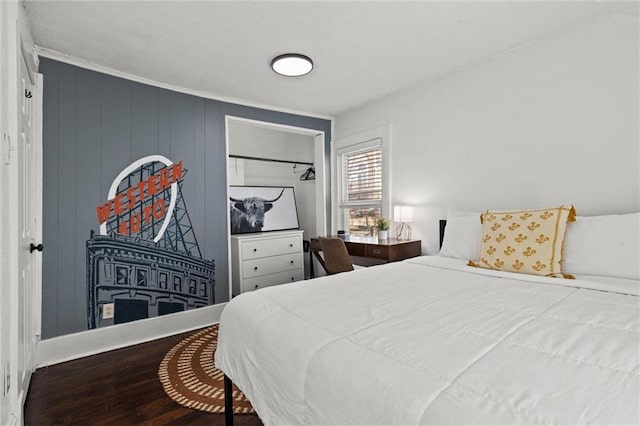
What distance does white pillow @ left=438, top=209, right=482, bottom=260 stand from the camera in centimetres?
234

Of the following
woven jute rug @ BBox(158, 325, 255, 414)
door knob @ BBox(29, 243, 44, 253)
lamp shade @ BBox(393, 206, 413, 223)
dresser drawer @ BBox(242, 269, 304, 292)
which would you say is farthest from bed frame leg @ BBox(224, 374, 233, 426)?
lamp shade @ BBox(393, 206, 413, 223)

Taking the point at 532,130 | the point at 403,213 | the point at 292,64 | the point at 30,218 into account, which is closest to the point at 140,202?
the point at 30,218

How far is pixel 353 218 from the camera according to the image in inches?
168

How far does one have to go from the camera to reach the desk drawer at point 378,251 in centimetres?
305

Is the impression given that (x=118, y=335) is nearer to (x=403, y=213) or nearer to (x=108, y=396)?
(x=108, y=396)

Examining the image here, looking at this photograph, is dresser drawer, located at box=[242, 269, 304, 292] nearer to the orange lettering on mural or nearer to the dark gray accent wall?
the dark gray accent wall

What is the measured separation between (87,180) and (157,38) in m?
1.33

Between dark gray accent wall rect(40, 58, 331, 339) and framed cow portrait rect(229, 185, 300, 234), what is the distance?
0.85m

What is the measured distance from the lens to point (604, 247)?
1.77 m

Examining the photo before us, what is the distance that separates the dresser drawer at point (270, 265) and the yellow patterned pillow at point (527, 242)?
2.56 metres

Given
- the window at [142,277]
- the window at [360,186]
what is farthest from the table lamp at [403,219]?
the window at [142,277]

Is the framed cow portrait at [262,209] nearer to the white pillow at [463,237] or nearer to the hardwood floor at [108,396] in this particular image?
the hardwood floor at [108,396]

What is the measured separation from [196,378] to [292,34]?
2516 mm
